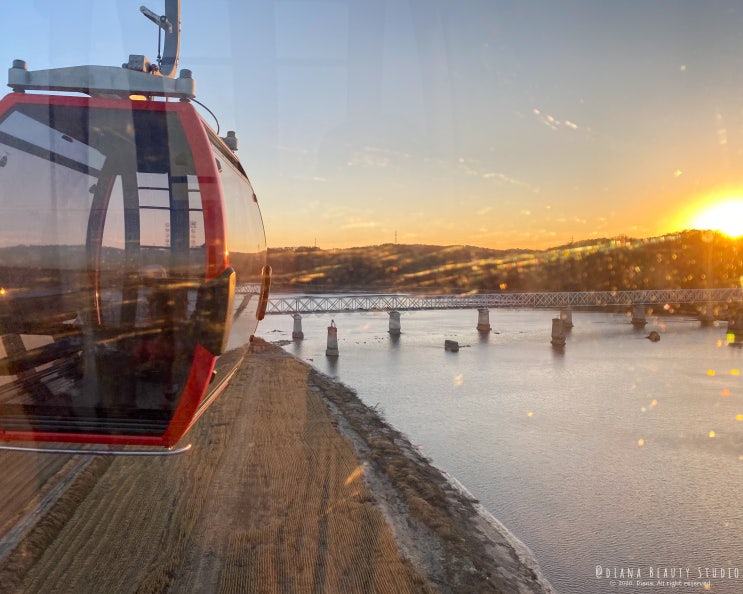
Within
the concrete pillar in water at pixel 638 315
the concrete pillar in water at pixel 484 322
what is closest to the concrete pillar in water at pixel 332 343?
the concrete pillar in water at pixel 484 322

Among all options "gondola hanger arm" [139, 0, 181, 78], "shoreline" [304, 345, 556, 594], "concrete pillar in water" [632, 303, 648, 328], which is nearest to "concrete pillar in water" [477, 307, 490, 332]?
"concrete pillar in water" [632, 303, 648, 328]

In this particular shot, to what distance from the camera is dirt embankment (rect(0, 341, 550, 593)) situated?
600cm

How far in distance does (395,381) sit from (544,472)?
12.7 metres

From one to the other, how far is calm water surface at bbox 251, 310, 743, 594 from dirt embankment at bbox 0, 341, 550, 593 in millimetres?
1775

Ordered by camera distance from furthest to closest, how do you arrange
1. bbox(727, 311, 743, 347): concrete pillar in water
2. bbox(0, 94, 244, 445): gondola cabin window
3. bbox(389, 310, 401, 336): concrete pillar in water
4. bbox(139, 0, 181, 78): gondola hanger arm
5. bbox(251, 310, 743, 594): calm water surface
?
bbox(389, 310, 401, 336): concrete pillar in water, bbox(727, 311, 743, 347): concrete pillar in water, bbox(251, 310, 743, 594): calm water surface, bbox(139, 0, 181, 78): gondola hanger arm, bbox(0, 94, 244, 445): gondola cabin window

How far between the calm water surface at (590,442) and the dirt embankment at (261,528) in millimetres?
1775

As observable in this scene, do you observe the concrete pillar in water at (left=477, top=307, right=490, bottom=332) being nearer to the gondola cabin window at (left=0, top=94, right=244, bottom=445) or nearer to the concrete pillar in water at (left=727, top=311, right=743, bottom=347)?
the concrete pillar in water at (left=727, top=311, right=743, bottom=347)

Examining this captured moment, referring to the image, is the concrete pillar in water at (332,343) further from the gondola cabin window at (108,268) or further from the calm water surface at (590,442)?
the gondola cabin window at (108,268)

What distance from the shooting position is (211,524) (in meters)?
7.17

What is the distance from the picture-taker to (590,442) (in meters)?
16.1

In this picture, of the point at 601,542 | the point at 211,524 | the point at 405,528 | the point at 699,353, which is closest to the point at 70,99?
the point at 211,524

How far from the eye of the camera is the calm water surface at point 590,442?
9328 millimetres

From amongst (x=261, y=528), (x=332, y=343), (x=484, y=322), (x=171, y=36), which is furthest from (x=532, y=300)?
(x=171, y=36)

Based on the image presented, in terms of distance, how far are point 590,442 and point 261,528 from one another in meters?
12.3
